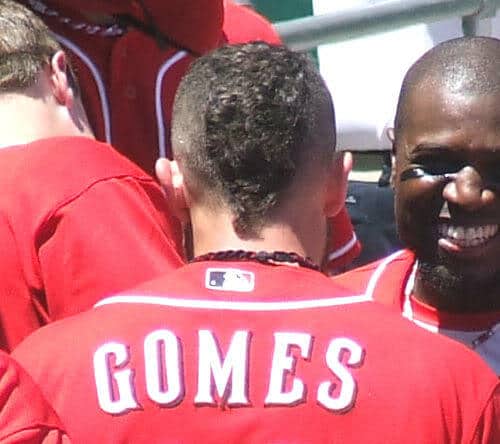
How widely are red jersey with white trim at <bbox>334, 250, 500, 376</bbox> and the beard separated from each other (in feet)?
0.04

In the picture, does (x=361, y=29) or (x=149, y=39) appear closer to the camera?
(x=149, y=39)

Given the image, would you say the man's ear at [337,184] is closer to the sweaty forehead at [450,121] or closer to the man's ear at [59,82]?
the sweaty forehead at [450,121]

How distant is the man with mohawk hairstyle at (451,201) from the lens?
2.03 m

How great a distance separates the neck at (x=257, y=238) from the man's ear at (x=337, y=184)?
9 centimetres

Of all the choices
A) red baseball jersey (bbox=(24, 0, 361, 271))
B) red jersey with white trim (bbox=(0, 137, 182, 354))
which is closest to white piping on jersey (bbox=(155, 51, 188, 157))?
red baseball jersey (bbox=(24, 0, 361, 271))

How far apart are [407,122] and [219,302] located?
0.63 metres

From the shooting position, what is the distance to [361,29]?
310 cm

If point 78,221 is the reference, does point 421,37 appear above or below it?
below

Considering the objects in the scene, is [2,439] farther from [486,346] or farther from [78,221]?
[486,346]

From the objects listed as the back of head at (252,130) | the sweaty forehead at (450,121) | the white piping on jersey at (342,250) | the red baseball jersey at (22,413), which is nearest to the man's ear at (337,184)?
the back of head at (252,130)

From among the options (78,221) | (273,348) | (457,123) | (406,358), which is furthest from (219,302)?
(457,123)

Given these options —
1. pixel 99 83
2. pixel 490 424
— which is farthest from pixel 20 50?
pixel 490 424

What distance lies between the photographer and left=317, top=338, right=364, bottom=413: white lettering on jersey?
157cm

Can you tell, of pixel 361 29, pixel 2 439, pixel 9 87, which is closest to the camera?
pixel 2 439
